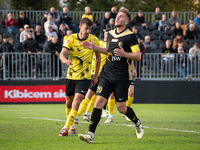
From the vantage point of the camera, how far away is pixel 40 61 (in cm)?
1558

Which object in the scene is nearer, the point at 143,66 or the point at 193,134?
the point at 193,134

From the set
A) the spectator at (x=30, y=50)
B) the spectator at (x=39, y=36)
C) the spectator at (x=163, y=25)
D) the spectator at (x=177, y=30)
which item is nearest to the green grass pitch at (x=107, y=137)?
the spectator at (x=30, y=50)

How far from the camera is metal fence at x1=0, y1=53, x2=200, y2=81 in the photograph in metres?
15.4

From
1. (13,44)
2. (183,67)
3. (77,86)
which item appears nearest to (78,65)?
(77,86)

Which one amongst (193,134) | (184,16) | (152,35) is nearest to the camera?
(193,134)

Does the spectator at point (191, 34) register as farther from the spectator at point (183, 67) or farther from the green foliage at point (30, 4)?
the green foliage at point (30, 4)

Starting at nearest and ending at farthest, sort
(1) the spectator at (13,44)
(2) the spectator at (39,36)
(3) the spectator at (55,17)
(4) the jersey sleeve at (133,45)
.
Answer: (4) the jersey sleeve at (133,45) < (1) the spectator at (13,44) < (2) the spectator at (39,36) < (3) the spectator at (55,17)

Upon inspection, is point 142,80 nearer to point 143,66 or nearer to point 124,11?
point 143,66

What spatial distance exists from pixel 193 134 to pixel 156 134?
759mm

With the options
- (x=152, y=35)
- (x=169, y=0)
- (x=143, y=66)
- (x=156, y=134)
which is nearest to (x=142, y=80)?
(x=143, y=66)

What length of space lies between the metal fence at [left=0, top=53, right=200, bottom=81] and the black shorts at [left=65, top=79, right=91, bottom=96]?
28.2 ft

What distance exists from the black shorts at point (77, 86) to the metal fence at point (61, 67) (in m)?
8.59

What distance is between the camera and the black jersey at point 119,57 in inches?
239

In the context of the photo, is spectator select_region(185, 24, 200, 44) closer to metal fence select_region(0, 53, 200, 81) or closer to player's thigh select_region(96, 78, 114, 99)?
metal fence select_region(0, 53, 200, 81)
